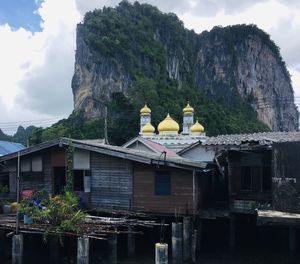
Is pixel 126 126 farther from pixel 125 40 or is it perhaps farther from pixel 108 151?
pixel 108 151

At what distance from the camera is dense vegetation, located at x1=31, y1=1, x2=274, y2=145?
215ft

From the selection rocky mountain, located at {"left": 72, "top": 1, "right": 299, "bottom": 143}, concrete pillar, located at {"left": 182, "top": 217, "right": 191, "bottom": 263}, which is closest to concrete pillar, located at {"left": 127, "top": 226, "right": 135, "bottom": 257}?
concrete pillar, located at {"left": 182, "top": 217, "right": 191, "bottom": 263}

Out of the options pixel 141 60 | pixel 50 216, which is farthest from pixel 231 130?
pixel 50 216

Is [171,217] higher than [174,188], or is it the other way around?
Answer: [174,188]

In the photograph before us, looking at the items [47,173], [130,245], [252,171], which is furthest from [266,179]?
[47,173]

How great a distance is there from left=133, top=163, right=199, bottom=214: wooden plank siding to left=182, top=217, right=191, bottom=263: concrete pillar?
2.18 ft

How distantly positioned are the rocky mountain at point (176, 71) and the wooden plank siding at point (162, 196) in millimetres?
40880

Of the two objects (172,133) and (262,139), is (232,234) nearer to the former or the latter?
(262,139)

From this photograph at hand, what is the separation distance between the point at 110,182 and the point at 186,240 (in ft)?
15.0

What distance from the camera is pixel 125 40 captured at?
88000 mm

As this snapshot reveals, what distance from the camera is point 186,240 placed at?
59.8 ft

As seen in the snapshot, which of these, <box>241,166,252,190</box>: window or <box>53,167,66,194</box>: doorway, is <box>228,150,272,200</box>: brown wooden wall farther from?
<box>53,167,66,194</box>: doorway

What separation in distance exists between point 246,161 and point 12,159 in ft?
38.8

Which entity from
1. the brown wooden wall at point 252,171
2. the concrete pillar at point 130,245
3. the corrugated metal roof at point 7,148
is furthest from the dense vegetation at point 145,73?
the concrete pillar at point 130,245
